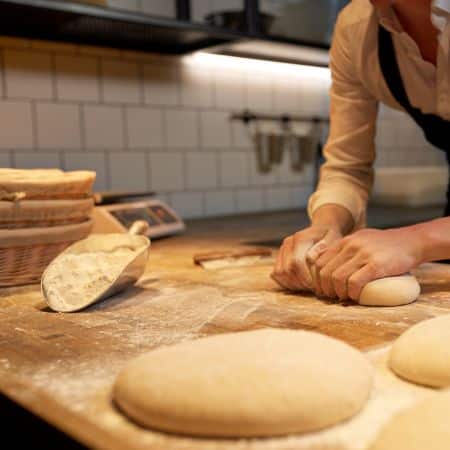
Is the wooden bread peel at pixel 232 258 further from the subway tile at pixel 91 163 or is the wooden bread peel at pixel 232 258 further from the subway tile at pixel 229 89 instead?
the subway tile at pixel 229 89

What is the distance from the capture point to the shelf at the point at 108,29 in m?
1.48

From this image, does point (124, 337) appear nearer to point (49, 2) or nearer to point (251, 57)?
point (49, 2)

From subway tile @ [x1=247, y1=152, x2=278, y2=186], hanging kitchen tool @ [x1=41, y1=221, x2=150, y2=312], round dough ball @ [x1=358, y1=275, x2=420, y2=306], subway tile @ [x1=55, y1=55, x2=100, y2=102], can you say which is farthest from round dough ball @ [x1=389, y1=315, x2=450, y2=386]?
subway tile @ [x1=247, y1=152, x2=278, y2=186]

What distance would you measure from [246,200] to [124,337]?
166cm

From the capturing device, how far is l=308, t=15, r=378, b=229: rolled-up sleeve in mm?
1208

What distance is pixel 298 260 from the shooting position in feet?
2.98

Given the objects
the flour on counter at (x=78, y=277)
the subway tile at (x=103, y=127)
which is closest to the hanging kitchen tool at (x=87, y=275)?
the flour on counter at (x=78, y=277)

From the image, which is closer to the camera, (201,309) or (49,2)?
(201,309)

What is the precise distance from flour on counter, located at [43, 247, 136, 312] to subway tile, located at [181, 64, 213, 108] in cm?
130

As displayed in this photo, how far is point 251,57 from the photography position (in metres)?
2.15

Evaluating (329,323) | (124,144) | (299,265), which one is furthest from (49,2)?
(329,323)

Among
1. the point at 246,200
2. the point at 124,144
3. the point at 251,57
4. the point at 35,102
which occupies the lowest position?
the point at 246,200

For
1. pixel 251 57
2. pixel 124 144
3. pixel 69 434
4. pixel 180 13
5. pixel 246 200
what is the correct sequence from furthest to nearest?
1. pixel 246 200
2. pixel 251 57
3. pixel 124 144
4. pixel 180 13
5. pixel 69 434

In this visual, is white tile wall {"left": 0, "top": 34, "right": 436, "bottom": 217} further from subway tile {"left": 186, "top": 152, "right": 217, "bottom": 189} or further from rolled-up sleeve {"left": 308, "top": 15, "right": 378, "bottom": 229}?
rolled-up sleeve {"left": 308, "top": 15, "right": 378, "bottom": 229}
